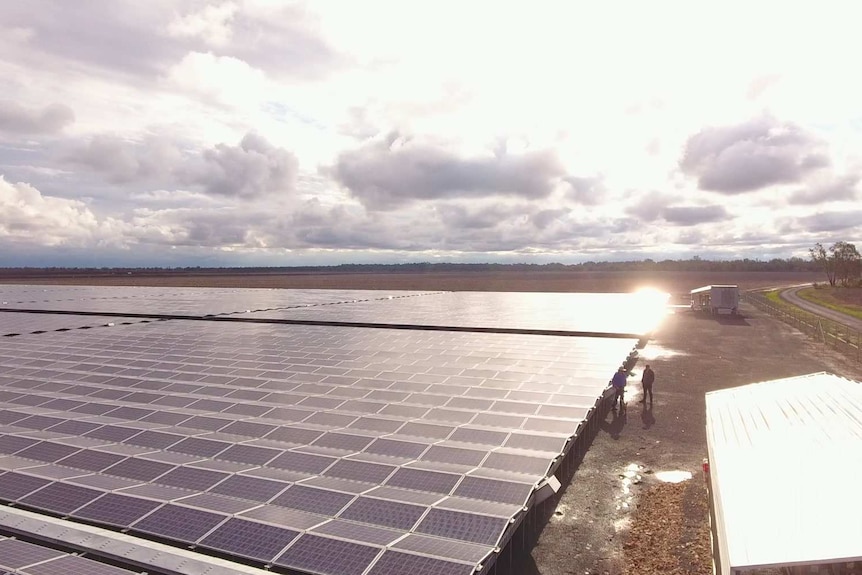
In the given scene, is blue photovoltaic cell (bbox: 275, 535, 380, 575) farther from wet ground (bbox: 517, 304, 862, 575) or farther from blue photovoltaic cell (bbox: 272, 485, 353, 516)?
wet ground (bbox: 517, 304, 862, 575)

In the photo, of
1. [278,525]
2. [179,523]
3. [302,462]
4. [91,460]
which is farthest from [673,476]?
[91,460]

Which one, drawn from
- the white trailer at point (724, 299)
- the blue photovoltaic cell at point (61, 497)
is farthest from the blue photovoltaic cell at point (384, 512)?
the white trailer at point (724, 299)

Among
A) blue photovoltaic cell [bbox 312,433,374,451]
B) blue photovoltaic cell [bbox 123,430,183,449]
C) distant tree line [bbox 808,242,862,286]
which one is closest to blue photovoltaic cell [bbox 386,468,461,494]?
blue photovoltaic cell [bbox 312,433,374,451]

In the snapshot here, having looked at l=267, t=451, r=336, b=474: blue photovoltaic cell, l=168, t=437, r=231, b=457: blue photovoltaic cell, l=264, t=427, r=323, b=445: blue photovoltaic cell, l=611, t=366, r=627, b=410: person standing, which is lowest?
l=611, t=366, r=627, b=410: person standing

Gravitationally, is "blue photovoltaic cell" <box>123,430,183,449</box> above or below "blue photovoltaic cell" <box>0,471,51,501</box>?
above

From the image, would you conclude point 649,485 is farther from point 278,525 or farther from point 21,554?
point 21,554

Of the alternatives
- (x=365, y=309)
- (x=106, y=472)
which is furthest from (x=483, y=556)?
(x=365, y=309)

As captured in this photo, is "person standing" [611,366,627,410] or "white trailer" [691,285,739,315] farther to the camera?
"white trailer" [691,285,739,315]

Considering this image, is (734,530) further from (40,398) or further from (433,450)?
(40,398)
